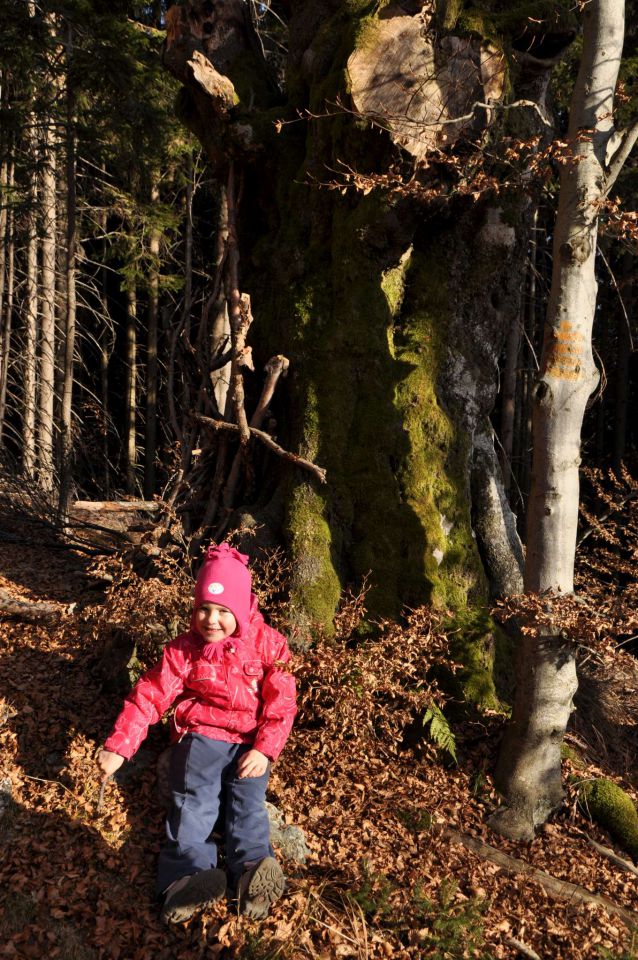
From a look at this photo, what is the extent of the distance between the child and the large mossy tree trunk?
3.21 ft

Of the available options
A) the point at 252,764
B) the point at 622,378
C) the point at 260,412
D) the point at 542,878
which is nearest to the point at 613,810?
the point at 542,878

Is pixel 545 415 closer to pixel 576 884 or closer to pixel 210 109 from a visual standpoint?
pixel 576 884

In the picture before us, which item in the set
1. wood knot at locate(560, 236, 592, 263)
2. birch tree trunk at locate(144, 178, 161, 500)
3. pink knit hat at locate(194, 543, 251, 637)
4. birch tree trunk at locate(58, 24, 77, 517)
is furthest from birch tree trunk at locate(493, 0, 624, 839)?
birch tree trunk at locate(144, 178, 161, 500)

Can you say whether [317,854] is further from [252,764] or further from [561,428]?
[561,428]

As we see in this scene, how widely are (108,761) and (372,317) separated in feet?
10.9

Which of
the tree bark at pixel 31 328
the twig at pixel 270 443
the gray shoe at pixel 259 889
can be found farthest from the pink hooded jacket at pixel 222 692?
the tree bark at pixel 31 328

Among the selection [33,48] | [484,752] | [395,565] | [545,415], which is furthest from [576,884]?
[33,48]

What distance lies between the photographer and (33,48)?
811 centimetres

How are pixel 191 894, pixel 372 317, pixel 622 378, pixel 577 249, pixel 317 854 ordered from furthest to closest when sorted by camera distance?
1. pixel 622 378
2. pixel 372 317
3. pixel 577 249
4. pixel 317 854
5. pixel 191 894

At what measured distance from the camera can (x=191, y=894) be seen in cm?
295

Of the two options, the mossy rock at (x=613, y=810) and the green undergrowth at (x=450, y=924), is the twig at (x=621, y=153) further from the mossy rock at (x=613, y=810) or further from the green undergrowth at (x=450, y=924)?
the green undergrowth at (x=450, y=924)

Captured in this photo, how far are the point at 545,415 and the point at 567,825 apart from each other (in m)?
2.46

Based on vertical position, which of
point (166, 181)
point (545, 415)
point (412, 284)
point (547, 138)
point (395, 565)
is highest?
point (166, 181)

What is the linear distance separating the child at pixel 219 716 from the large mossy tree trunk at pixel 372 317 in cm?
98
